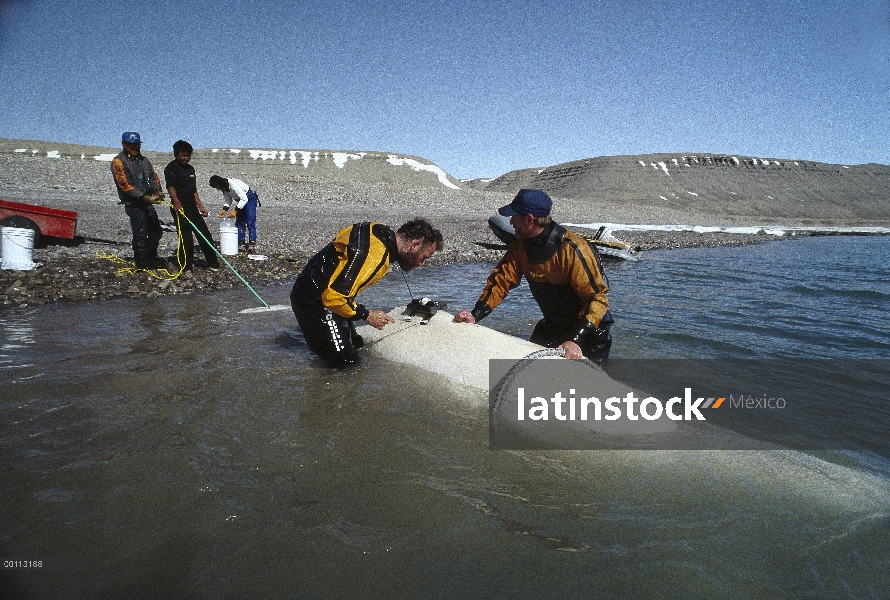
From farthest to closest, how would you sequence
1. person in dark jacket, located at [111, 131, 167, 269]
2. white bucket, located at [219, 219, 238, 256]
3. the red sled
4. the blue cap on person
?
1. white bucket, located at [219, 219, 238, 256]
2. the red sled
3. person in dark jacket, located at [111, 131, 167, 269]
4. the blue cap on person

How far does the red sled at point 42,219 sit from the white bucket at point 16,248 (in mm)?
2246

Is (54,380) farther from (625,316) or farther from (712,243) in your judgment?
(712,243)

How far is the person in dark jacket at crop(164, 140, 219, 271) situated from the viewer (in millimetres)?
8102

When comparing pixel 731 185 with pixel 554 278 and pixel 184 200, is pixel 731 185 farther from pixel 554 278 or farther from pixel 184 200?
pixel 554 278

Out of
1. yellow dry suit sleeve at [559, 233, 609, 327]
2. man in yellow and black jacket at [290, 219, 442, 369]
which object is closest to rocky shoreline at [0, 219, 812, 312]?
man in yellow and black jacket at [290, 219, 442, 369]

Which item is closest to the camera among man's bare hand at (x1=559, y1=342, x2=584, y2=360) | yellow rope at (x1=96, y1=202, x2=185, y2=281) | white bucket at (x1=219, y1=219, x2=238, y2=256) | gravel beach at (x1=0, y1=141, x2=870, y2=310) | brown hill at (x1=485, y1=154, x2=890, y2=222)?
man's bare hand at (x1=559, y1=342, x2=584, y2=360)

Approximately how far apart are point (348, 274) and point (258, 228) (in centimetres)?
1421

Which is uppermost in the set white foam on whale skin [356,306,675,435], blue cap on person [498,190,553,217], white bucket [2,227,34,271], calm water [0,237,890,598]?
blue cap on person [498,190,553,217]

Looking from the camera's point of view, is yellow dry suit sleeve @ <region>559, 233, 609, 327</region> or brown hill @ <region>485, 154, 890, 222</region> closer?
yellow dry suit sleeve @ <region>559, 233, 609, 327</region>

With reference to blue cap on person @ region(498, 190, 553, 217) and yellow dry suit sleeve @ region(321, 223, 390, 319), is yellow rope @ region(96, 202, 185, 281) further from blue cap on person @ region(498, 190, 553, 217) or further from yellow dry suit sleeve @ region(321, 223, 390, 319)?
blue cap on person @ region(498, 190, 553, 217)

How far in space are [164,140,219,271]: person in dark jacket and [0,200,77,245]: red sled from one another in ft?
10.7

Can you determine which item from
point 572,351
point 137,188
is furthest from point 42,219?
point 572,351

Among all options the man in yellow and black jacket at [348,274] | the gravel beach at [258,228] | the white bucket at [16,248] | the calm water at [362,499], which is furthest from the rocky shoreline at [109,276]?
the man in yellow and black jacket at [348,274]

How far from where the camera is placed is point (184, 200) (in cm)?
837
